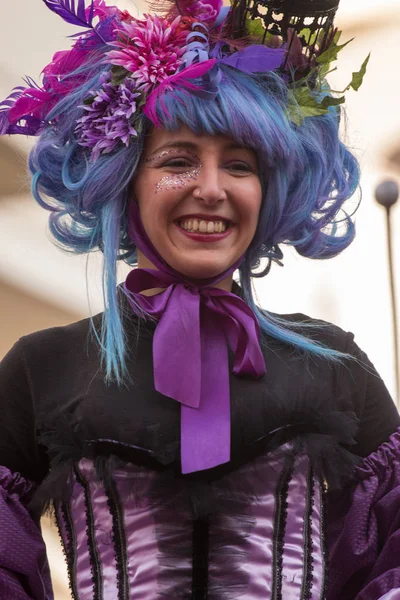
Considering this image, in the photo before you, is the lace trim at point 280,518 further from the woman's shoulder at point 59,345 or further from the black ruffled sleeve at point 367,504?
the woman's shoulder at point 59,345

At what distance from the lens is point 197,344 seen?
144cm

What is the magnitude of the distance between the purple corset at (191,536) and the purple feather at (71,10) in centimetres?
67

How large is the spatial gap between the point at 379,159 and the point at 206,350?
124 cm

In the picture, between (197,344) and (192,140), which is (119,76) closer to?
(192,140)

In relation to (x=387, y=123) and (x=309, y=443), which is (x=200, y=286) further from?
(x=387, y=123)

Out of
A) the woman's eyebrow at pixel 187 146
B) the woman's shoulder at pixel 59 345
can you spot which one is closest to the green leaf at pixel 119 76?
the woman's eyebrow at pixel 187 146

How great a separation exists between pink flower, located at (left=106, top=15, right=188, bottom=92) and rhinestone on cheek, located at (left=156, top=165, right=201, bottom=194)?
14 centimetres

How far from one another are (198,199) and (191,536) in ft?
1.58

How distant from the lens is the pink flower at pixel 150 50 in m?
1.44

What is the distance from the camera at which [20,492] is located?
4.85ft

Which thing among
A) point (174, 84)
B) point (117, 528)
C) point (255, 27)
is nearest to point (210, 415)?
point (117, 528)

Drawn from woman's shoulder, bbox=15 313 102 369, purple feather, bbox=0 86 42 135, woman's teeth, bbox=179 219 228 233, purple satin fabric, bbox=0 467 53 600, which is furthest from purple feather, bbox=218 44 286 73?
purple satin fabric, bbox=0 467 53 600

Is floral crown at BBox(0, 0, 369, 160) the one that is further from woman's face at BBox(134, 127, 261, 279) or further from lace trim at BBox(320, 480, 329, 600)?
lace trim at BBox(320, 480, 329, 600)

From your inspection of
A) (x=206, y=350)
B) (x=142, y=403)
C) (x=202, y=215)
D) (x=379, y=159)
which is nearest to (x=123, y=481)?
(x=142, y=403)
